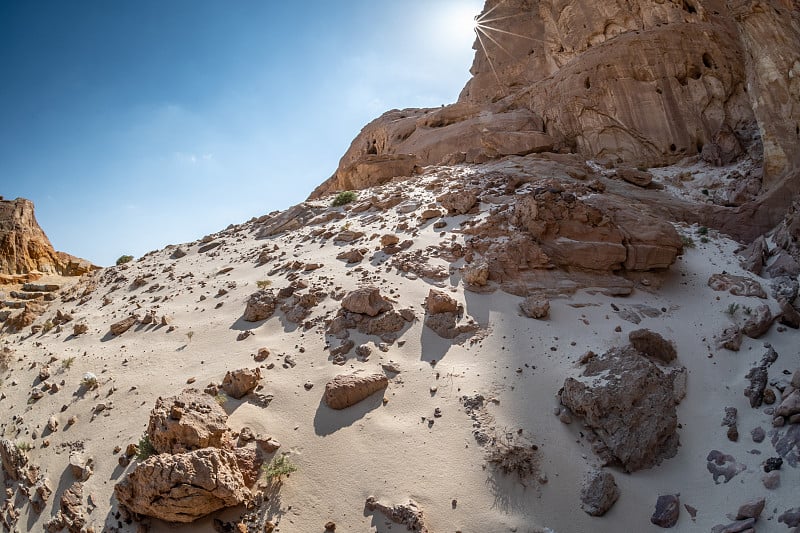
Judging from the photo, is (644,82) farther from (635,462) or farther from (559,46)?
(635,462)

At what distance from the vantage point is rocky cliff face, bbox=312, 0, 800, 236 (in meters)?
9.28

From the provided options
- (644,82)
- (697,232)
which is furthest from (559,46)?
(697,232)

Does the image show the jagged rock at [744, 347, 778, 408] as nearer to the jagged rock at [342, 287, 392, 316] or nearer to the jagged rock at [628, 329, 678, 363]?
the jagged rock at [628, 329, 678, 363]

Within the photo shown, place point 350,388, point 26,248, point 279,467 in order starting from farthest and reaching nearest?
point 26,248, point 350,388, point 279,467

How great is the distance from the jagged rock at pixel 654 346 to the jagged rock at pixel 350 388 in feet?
12.7

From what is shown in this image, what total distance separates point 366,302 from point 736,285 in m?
6.90

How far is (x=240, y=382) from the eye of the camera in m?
5.32

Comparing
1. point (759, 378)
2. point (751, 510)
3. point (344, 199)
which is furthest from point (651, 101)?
point (751, 510)

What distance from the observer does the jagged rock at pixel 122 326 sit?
7.77 m

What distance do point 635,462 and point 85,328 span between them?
31.6ft

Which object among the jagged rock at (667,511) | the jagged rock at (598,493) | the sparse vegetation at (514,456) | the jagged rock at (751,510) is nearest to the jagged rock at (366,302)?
the sparse vegetation at (514,456)

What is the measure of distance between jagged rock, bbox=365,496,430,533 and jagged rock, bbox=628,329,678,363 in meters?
4.22

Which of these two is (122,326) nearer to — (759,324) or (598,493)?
(598,493)

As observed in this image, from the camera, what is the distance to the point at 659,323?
6844 millimetres
